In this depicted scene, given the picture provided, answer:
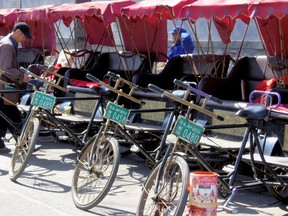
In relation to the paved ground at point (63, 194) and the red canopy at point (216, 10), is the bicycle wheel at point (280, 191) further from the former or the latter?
the red canopy at point (216, 10)

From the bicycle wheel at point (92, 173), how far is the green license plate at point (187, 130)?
2.72 ft

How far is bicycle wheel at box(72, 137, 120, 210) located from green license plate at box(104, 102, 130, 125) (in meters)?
0.22

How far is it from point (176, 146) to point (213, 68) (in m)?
3.37

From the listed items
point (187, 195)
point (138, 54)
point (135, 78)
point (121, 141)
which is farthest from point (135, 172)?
point (187, 195)

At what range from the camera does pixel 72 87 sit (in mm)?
8305

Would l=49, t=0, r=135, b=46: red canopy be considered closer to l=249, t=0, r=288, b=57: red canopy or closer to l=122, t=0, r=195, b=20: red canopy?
l=122, t=0, r=195, b=20: red canopy

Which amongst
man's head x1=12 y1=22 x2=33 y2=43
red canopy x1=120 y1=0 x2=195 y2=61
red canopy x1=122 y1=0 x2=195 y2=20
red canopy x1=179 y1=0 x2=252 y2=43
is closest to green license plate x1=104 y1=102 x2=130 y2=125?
red canopy x1=179 y1=0 x2=252 y2=43

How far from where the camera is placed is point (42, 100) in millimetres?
6680

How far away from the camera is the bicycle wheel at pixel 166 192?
4.69 meters

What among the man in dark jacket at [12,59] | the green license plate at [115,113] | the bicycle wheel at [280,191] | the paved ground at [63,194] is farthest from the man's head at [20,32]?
the bicycle wheel at [280,191]

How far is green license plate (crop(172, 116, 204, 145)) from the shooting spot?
4.80 meters

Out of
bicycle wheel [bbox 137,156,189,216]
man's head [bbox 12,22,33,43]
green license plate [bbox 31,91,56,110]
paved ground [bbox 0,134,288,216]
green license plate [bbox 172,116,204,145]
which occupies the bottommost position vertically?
paved ground [bbox 0,134,288,216]

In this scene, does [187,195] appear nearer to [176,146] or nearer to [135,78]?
[176,146]

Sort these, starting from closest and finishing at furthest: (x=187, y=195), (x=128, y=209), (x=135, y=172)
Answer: (x=187, y=195), (x=128, y=209), (x=135, y=172)
